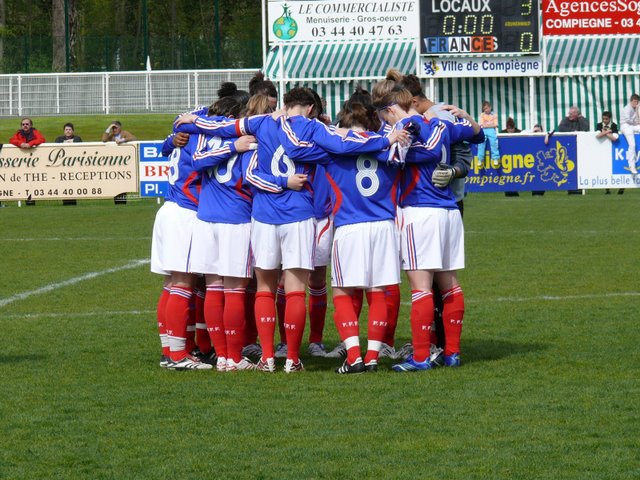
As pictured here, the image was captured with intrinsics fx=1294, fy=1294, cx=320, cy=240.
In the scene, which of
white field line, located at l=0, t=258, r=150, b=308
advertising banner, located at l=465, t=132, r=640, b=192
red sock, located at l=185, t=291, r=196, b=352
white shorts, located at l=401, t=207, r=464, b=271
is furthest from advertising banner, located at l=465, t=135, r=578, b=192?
white shorts, located at l=401, t=207, r=464, b=271

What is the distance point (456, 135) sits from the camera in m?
8.12

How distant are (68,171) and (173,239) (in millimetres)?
17995

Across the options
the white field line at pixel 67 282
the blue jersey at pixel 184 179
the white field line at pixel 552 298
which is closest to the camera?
the blue jersey at pixel 184 179

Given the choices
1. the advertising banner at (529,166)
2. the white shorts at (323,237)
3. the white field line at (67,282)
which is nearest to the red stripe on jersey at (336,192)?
the white shorts at (323,237)

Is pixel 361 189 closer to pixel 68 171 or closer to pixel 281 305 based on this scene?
pixel 281 305

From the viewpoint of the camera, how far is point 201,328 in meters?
9.00

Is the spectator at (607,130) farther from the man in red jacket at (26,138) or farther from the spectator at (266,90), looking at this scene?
the spectator at (266,90)

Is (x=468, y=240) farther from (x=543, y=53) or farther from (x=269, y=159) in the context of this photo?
(x=543, y=53)

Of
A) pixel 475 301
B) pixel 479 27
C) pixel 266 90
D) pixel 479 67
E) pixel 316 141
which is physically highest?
pixel 479 27

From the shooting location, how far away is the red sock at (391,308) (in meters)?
8.77

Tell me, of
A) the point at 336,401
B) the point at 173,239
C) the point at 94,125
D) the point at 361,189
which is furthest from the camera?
the point at 94,125

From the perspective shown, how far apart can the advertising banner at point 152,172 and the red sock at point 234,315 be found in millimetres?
17727

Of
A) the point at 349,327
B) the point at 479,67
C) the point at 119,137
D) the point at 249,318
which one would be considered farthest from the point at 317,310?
the point at 479,67

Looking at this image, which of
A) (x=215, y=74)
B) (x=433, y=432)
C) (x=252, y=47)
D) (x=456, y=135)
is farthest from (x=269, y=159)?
(x=252, y=47)
